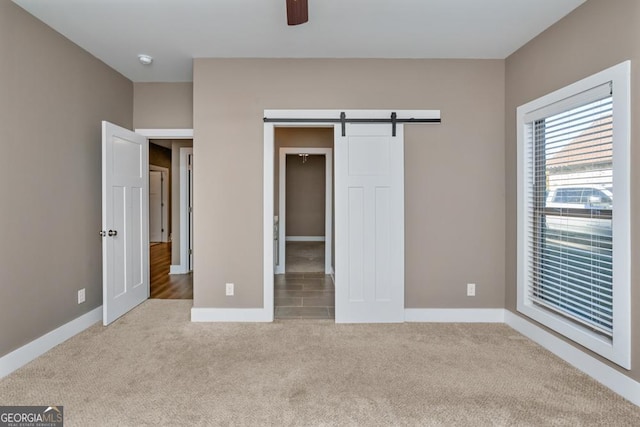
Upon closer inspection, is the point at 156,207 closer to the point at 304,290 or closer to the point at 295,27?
the point at 304,290

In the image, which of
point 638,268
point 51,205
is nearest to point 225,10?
point 51,205

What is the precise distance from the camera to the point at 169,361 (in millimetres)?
2443

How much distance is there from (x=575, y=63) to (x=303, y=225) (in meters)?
7.94

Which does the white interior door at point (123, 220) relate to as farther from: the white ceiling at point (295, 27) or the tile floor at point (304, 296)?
the tile floor at point (304, 296)

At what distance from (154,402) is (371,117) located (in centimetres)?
283

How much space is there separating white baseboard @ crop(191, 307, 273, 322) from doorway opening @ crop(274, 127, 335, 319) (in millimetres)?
200

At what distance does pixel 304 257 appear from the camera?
276 inches

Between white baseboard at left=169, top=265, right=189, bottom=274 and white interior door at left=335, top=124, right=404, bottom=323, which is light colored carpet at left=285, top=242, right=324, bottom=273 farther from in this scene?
white interior door at left=335, top=124, right=404, bottom=323

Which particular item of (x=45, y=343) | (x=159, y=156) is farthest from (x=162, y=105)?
(x=159, y=156)

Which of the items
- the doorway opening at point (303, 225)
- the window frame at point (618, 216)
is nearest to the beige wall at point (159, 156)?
the doorway opening at point (303, 225)

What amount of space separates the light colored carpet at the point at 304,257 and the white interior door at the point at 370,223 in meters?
2.48

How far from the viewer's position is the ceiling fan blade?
1781 mm

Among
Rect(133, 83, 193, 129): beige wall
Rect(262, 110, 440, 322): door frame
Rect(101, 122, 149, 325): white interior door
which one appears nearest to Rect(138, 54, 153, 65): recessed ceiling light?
Rect(133, 83, 193, 129): beige wall

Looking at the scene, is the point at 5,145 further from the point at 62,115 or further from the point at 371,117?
the point at 371,117
